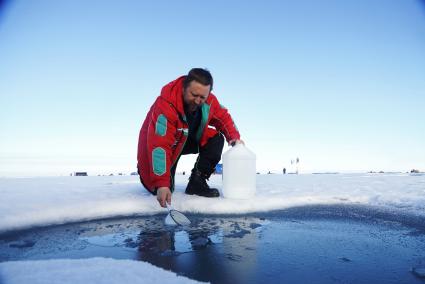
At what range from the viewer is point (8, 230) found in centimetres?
208

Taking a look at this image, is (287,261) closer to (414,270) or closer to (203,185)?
(414,270)

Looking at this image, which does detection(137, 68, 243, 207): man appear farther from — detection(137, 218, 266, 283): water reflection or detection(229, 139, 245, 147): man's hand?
detection(137, 218, 266, 283): water reflection

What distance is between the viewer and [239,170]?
12.4 ft

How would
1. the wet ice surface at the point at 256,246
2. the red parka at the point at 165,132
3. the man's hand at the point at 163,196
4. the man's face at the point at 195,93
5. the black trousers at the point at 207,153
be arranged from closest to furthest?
the wet ice surface at the point at 256,246, the man's hand at the point at 163,196, the red parka at the point at 165,132, the man's face at the point at 195,93, the black trousers at the point at 207,153

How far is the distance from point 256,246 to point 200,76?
5.46 feet

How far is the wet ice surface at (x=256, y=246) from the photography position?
1.31 m

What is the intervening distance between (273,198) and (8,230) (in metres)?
2.39

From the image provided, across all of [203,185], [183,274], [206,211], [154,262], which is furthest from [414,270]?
[203,185]

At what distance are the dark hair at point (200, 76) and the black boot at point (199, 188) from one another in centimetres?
115

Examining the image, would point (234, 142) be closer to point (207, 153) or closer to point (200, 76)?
point (207, 153)

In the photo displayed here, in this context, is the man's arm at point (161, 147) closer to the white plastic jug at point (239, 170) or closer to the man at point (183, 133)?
the man at point (183, 133)

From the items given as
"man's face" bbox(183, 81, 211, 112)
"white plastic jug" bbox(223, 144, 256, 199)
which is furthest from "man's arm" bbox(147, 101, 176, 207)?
"white plastic jug" bbox(223, 144, 256, 199)

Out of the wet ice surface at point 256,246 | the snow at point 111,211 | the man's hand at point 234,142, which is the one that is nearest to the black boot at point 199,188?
the snow at point 111,211

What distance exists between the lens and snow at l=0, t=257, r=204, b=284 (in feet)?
3.60
